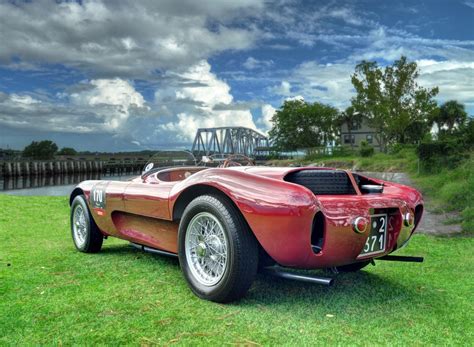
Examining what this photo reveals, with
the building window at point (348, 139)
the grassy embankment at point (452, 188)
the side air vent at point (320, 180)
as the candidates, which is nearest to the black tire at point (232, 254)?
the side air vent at point (320, 180)

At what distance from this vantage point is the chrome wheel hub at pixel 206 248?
3.36 m

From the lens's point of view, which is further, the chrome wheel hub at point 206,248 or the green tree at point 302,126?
the green tree at point 302,126

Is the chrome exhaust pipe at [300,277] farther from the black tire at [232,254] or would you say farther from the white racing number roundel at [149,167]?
the white racing number roundel at [149,167]

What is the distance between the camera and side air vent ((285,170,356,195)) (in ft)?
11.3

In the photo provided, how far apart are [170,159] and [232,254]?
2536 millimetres

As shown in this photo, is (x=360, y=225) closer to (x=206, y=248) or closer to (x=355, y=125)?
(x=206, y=248)

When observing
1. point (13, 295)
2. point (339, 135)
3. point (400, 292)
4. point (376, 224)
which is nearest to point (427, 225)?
point (400, 292)

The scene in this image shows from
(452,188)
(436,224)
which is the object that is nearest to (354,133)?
(452,188)

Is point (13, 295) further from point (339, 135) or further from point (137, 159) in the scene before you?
point (137, 159)

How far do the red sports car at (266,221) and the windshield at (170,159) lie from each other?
85cm

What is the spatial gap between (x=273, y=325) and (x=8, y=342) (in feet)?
5.34

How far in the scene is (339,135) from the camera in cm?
7119

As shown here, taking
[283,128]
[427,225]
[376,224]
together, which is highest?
[283,128]

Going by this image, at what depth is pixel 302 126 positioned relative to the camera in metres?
67.4
